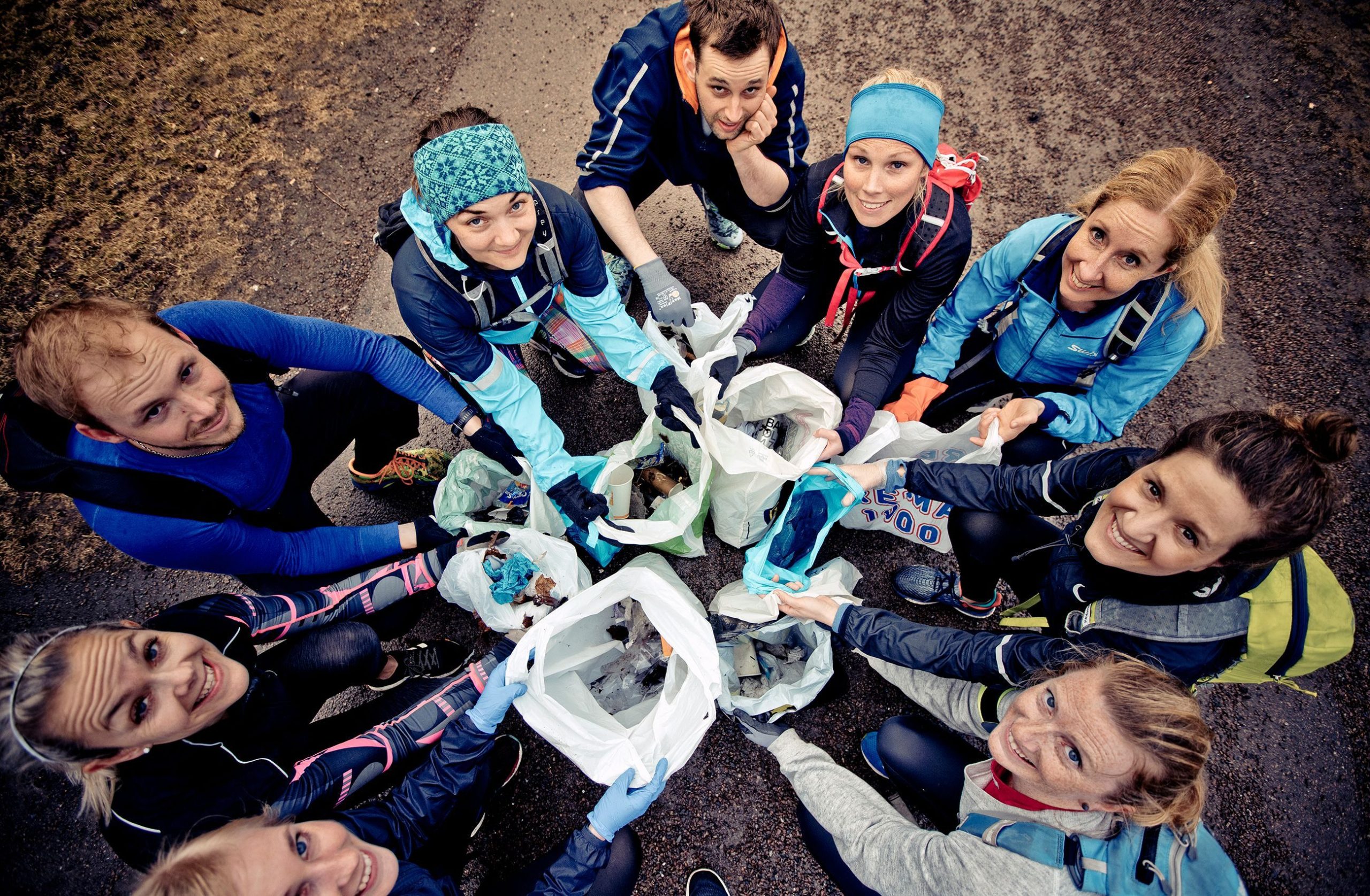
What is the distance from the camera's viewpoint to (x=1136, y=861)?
4.89ft

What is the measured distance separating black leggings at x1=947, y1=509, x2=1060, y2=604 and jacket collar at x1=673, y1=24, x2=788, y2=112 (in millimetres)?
1878

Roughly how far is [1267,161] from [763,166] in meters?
3.03

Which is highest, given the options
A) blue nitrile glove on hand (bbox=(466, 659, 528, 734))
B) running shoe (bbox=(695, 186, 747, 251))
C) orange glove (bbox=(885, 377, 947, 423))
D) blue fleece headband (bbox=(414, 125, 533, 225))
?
blue fleece headband (bbox=(414, 125, 533, 225))

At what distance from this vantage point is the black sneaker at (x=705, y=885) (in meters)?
2.32

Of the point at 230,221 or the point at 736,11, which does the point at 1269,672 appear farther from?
the point at 230,221

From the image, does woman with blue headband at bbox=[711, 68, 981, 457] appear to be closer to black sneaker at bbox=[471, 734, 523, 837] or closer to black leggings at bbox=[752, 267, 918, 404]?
black leggings at bbox=[752, 267, 918, 404]

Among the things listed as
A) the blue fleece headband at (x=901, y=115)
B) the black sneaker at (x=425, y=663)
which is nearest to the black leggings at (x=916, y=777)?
the black sneaker at (x=425, y=663)

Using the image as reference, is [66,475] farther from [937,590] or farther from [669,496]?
[937,590]

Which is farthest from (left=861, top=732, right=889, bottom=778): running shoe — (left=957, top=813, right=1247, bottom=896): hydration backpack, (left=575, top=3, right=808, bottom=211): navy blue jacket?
(left=575, top=3, right=808, bottom=211): navy blue jacket

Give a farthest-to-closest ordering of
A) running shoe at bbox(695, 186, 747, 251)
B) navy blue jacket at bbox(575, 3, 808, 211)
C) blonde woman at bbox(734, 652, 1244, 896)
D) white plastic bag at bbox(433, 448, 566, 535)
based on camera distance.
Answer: running shoe at bbox(695, 186, 747, 251) < white plastic bag at bbox(433, 448, 566, 535) < navy blue jacket at bbox(575, 3, 808, 211) < blonde woman at bbox(734, 652, 1244, 896)

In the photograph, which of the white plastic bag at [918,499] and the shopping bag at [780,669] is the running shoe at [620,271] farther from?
the shopping bag at [780,669]

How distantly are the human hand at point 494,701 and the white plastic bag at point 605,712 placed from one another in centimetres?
4

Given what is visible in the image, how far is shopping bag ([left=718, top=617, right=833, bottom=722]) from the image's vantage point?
2.31 meters

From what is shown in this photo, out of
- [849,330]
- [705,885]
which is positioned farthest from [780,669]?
[849,330]
